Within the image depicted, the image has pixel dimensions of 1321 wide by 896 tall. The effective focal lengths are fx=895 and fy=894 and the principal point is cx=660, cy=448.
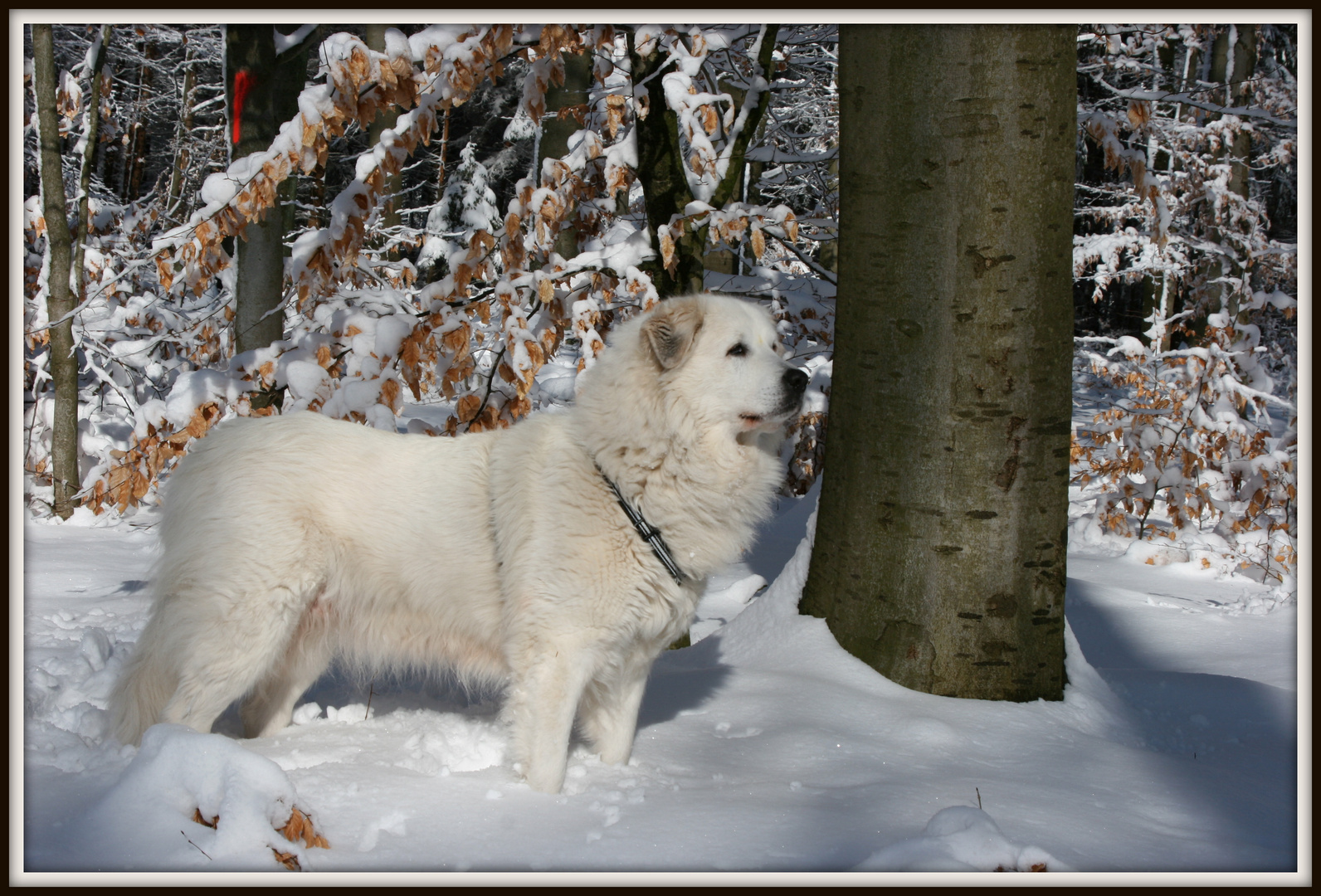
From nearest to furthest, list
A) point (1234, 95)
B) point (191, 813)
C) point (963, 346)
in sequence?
point (191, 813)
point (963, 346)
point (1234, 95)

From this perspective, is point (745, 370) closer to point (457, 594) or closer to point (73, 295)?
point (457, 594)

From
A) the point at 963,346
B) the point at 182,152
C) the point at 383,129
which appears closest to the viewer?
the point at 963,346

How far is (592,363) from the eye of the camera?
15.6 ft

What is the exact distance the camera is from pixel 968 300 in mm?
3307

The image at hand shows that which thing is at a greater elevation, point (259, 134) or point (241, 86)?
point (241, 86)

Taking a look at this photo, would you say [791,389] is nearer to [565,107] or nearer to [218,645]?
[218,645]

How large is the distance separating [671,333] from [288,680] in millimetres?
1968

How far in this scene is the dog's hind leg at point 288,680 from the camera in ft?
10.7

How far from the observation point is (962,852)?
2135 millimetres

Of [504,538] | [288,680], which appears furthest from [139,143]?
[504,538]

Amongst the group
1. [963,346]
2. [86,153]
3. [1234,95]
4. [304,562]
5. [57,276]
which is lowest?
[304,562]

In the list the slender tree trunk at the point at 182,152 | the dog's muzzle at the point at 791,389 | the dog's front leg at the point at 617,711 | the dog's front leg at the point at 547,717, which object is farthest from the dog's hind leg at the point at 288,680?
the slender tree trunk at the point at 182,152

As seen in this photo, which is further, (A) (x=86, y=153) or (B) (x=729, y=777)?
(A) (x=86, y=153)

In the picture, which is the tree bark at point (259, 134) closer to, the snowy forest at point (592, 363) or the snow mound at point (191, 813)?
the snowy forest at point (592, 363)
